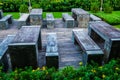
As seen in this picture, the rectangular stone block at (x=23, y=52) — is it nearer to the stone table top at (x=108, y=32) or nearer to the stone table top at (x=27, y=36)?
the stone table top at (x=27, y=36)

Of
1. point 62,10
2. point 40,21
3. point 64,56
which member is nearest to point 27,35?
point 64,56

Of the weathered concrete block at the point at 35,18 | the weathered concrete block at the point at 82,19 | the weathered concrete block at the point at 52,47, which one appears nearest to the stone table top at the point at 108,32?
the weathered concrete block at the point at 52,47

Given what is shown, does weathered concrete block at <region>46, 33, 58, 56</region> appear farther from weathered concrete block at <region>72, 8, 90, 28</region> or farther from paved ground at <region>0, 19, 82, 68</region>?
weathered concrete block at <region>72, 8, 90, 28</region>

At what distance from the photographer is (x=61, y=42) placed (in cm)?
704

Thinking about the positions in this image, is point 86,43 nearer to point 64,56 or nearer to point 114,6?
point 64,56

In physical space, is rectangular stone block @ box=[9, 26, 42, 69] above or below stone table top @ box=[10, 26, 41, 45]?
below

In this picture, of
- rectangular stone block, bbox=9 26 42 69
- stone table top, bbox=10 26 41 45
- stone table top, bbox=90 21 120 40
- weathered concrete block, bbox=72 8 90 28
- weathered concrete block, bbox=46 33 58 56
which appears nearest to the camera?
rectangular stone block, bbox=9 26 42 69

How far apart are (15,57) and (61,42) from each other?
2993 mm

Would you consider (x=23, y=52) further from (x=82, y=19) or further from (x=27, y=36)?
(x=82, y=19)

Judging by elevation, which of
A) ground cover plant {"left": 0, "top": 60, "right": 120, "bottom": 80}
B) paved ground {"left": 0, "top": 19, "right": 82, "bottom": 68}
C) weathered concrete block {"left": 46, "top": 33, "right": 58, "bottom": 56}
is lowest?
paved ground {"left": 0, "top": 19, "right": 82, "bottom": 68}

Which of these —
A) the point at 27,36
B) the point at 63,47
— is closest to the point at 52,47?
the point at 27,36

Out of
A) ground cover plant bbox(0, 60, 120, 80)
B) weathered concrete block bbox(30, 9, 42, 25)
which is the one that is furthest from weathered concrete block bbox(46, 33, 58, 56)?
weathered concrete block bbox(30, 9, 42, 25)

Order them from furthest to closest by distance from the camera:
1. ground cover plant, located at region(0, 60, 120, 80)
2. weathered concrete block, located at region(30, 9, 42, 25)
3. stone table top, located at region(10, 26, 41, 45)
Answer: weathered concrete block, located at region(30, 9, 42, 25), stone table top, located at region(10, 26, 41, 45), ground cover plant, located at region(0, 60, 120, 80)

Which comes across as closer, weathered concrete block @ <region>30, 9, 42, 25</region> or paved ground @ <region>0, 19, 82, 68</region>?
paved ground @ <region>0, 19, 82, 68</region>
